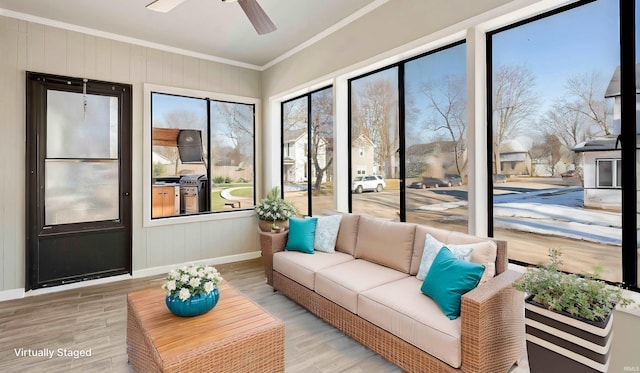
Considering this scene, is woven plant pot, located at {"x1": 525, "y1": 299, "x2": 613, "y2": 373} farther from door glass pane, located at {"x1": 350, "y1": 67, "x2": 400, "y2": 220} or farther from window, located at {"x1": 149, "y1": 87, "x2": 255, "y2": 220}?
window, located at {"x1": 149, "y1": 87, "x2": 255, "y2": 220}

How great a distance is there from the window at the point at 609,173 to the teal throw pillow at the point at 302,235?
8.19 feet

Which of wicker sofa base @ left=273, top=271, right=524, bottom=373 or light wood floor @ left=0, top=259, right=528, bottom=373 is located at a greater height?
wicker sofa base @ left=273, top=271, right=524, bottom=373

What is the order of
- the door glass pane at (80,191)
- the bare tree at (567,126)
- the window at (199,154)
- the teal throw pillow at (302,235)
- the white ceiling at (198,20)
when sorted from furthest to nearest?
the window at (199,154) → the door glass pane at (80,191) → the teal throw pillow at (302,235) → the white ceiling at (198,20) → the bare tree at (567,126)

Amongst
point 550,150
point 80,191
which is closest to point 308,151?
point 80,191

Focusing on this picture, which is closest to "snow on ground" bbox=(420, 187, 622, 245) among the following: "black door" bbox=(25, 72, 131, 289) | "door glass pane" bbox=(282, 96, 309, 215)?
"door glass pane" bbox=(282, 96, 309, 215)

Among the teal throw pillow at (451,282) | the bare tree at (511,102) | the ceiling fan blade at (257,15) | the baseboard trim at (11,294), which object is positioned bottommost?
the baseboard trim at (11,294)

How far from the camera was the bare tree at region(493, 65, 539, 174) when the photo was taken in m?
2.49

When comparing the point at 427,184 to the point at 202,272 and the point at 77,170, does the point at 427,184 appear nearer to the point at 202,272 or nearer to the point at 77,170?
the point at 202,272

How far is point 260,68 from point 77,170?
305cm

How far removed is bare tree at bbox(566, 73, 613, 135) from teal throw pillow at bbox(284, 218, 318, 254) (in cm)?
252

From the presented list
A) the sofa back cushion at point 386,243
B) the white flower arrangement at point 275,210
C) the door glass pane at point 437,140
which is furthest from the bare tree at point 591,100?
the white flower arrangement at point 275,210

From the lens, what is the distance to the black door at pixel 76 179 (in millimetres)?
3750

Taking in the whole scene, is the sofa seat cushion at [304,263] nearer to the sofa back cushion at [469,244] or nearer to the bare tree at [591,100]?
the sofa back cushion at [469,244]

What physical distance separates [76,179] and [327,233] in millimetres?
3220
